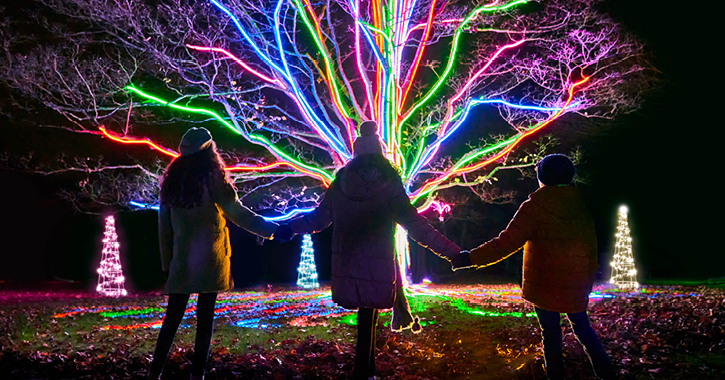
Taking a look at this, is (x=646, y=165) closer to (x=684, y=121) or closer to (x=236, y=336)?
(x=684, y=121)

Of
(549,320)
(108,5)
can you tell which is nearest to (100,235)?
(108,5)

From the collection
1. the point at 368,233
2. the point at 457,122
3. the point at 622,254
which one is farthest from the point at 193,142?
the point at 622,254

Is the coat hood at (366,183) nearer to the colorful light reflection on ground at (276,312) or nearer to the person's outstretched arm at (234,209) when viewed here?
the person's outstretched arm at (234,209)

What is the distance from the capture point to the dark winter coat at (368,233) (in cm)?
338

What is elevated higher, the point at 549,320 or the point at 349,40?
the point at 349,40

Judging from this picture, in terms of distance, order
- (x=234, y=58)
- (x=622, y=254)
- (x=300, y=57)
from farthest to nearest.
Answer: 1. (x=622, y=254)
2. (x=300, y=57)
3. (x=234, y=58)

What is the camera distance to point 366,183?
344 cm

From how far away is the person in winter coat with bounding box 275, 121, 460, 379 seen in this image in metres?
Result: 3.38

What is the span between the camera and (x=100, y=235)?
19.2 m

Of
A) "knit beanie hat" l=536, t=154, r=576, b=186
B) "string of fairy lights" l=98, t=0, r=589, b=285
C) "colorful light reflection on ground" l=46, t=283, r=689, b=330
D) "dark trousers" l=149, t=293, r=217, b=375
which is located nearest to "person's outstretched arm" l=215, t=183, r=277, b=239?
"dark trousers" l=149, t=293, r=217, b=375

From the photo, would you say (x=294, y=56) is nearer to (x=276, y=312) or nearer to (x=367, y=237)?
(x=276, y=312)

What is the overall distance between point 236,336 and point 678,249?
64.0ft

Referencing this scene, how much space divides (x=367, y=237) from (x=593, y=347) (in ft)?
6.16

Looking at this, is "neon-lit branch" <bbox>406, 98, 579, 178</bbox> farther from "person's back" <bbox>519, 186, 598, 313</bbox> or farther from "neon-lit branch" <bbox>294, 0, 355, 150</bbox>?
"person's back" <bbox>519, 186, 598, 313</bbox>
